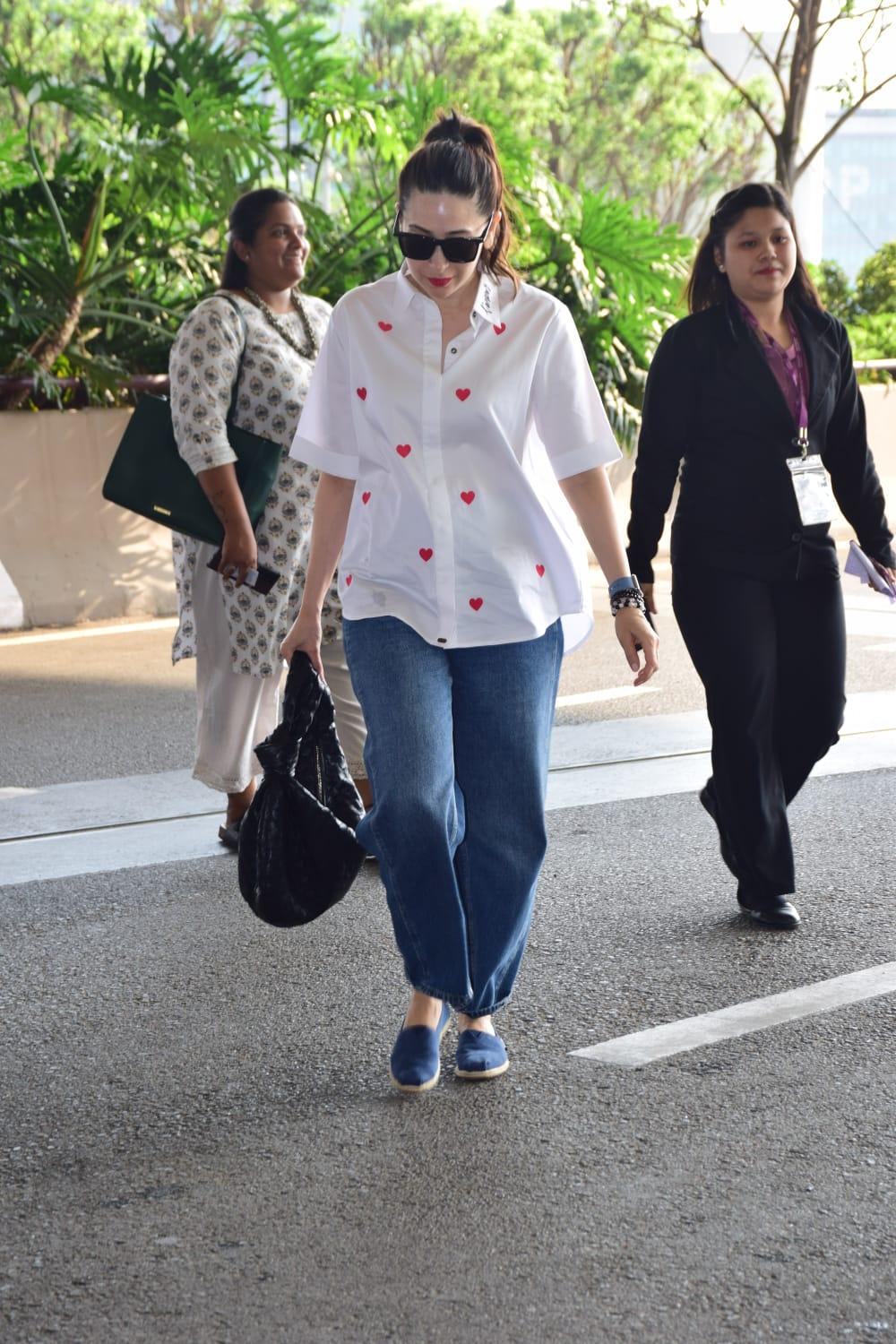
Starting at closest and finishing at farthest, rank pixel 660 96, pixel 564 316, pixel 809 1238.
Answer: pixel 809 1238 → pixel 564 316 → pixel 660 96

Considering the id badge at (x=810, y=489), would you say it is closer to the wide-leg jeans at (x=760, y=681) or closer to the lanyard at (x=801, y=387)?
the lanyard at (x=801, y=387)

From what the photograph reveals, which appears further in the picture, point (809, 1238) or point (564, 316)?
Result: point (564, 316)

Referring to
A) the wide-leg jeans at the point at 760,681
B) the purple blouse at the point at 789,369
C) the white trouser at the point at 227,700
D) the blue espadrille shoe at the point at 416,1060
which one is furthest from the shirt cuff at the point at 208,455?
the blue espadrille shoe at the point at 416,1060

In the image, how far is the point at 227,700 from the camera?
566cm

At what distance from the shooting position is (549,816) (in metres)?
6.20

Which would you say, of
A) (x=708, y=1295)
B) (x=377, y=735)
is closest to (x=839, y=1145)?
(x=708, y=1295)

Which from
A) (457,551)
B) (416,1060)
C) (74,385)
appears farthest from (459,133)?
(74,385)

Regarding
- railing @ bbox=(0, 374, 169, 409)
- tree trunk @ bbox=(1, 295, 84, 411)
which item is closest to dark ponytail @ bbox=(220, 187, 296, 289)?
railing @ bbox=(0, 374, 169, 409)

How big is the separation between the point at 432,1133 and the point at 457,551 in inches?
43.7

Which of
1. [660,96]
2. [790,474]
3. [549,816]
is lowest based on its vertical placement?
[549,816]

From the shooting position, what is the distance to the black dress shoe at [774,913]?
489 centimetres

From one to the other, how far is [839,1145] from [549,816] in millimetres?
2780

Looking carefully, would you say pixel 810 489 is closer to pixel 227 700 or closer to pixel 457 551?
pixel 457 551

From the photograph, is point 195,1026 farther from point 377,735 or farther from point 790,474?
point 790,474
